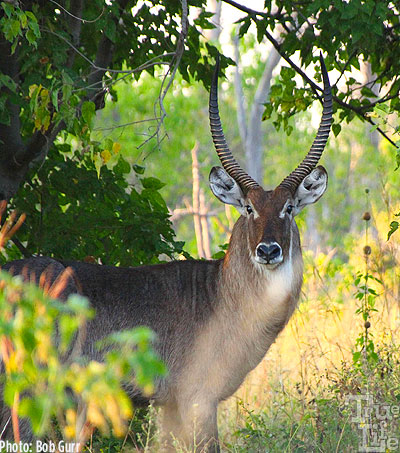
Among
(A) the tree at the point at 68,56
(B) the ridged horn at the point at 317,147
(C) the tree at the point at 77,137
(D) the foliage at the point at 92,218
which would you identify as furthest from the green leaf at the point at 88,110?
(B) the ridged horn at the point at 317,147

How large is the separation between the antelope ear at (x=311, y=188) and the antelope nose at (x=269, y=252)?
623 mm

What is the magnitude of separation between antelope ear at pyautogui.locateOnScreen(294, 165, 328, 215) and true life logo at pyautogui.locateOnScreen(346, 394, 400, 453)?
137 centimetres

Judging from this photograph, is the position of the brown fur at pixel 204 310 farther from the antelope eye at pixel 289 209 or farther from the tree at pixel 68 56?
the tree at pixel 68 56

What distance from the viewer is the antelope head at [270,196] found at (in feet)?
16.4

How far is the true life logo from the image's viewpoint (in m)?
4.34

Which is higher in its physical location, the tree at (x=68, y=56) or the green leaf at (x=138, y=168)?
the tree at (x=68, y=56)

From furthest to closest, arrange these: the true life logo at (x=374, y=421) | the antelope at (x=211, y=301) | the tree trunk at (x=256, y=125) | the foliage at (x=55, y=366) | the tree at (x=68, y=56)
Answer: the tree trunk at (x=256, y=125) < the tree at (x=68, y=56) < the antelope at (x=211, y=301) < the true life logo at (x=374, y=421) < the foliage at (x=55, y=366)

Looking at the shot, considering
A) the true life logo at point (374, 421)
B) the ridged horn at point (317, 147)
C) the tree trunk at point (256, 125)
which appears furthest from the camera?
the tree trunk at point (256, 125)

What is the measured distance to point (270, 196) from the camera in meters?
5.26

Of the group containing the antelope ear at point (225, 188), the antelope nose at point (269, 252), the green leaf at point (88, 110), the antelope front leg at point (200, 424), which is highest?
the green leaf at point (88, 110)

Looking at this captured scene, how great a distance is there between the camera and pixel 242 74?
980 inches

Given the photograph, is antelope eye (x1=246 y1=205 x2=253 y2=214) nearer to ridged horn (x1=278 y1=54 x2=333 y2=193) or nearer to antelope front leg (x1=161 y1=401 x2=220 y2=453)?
ridged horn (x1=278 y1=54 x2=333 y2=193)

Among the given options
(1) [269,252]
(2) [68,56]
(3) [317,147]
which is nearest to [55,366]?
(1) [269,252]

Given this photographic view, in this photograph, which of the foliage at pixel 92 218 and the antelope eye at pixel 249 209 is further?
the foliage at pixel 92 218
